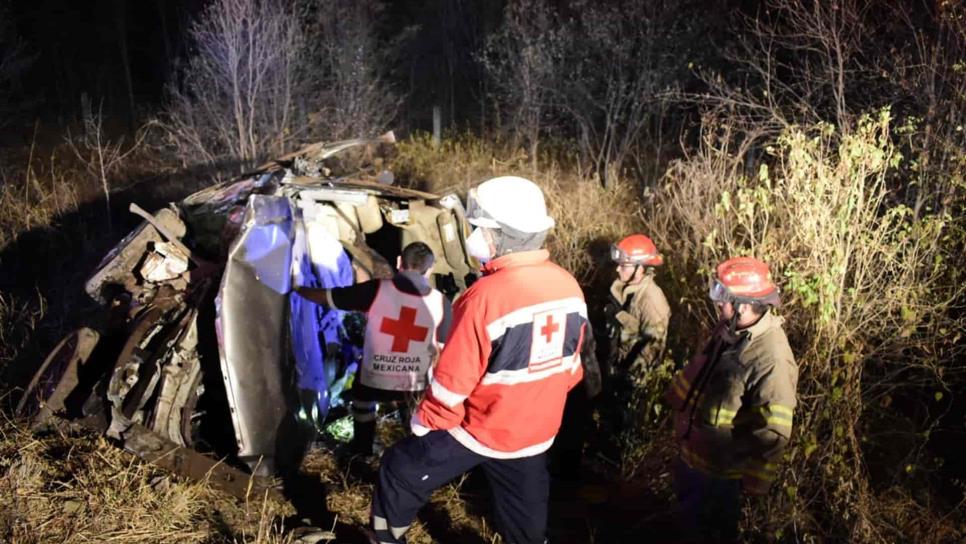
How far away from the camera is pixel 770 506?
3.90 metres

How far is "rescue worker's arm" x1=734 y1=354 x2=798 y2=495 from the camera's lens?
9.39ft

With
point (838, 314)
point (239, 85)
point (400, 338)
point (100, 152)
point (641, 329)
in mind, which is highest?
point (239, 85)

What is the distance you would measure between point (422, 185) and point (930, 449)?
7.49 metres

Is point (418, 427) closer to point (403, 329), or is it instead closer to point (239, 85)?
point (403, 329)

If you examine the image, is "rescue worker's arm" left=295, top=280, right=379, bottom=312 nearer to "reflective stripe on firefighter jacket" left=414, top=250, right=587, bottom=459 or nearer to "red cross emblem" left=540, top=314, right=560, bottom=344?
"reflective stripe on firefighter jacket" left=414, top=250, right=587, bottom=459

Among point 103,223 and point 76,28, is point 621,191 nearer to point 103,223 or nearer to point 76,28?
point 103,223

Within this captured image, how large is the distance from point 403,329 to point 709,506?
1.92 metres

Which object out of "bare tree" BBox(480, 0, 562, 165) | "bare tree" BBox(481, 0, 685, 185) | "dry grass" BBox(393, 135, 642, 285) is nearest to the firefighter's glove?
"dry grass" BBox(393, 135, 642, 285)

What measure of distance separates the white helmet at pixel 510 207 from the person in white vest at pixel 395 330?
1.38 meters

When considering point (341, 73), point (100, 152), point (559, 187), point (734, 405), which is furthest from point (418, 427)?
point (341, 73)

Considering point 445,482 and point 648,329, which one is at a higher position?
point 445,482

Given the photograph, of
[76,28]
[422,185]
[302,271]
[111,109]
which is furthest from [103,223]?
[76,28]

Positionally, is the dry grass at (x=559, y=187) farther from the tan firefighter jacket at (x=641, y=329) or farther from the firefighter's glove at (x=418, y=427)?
the firefighter's glove at (x=418, y=427)

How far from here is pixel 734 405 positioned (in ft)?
9.82
